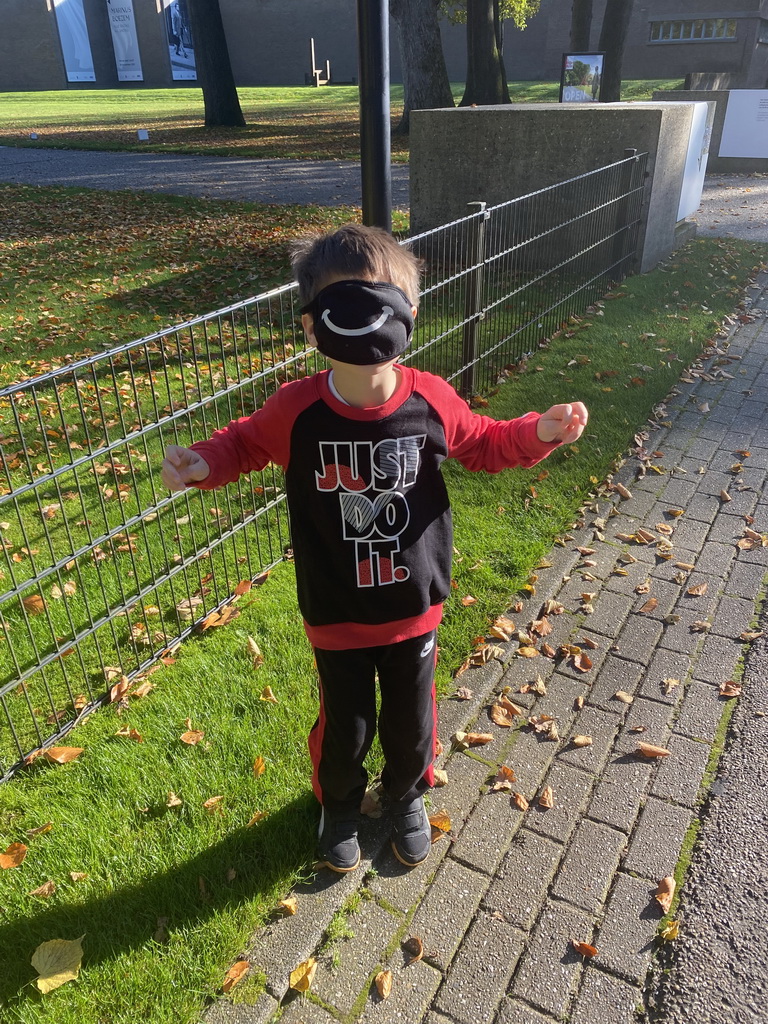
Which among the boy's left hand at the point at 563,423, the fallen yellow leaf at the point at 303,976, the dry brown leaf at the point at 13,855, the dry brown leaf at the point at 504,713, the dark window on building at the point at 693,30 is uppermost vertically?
the dark window on building at the point at 693,30

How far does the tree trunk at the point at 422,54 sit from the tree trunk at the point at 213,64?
680 cm

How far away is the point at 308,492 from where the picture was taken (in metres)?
2.24

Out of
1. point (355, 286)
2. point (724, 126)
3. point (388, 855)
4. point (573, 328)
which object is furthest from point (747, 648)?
point (724, 126)

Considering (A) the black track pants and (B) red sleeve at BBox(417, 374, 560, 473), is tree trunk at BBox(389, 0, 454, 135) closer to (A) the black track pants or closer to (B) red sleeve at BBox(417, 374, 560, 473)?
(B) red sleeve at BBox(417, 374, 560, 473)

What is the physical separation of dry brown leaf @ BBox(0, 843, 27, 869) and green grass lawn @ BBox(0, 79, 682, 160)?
1959 centimetres

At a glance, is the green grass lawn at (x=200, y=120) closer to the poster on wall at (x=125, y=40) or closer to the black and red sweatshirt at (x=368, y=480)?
the poster on wall at (x=125, y=40)

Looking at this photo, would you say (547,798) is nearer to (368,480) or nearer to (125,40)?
(368,480)

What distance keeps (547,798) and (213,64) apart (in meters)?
28.2

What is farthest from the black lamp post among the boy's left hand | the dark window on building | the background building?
the background building

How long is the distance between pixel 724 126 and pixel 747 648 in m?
17.5

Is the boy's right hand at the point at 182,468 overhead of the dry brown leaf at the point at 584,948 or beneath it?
overhead

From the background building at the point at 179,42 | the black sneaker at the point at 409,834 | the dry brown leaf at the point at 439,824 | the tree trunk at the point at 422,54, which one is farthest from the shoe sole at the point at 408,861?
the background building at the point at 179,42

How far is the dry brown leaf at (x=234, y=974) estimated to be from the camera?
2340mm

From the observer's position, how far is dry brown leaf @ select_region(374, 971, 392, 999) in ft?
7.68
